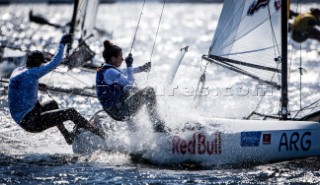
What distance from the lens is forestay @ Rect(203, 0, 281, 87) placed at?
26.1ft

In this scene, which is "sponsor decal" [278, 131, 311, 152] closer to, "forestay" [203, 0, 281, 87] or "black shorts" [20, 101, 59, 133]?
"forestay" [203, 0, 281, 87]

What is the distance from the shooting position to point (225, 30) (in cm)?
865

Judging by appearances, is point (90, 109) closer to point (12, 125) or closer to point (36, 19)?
point (12, 125)

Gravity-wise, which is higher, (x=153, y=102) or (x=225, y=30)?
(x=225, y=30)

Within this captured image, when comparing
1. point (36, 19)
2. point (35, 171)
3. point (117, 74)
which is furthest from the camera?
point (36, 19)

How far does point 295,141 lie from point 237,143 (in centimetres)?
68

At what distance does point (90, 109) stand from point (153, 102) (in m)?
4.83

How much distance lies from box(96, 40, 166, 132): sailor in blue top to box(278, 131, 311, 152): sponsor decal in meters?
1.42

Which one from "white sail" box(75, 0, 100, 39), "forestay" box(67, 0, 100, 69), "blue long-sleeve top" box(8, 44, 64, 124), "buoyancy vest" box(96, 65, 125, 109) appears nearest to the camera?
"blue long-sleeve top" box(8, 44, 64, 124)

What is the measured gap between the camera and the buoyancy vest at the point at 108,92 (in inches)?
301

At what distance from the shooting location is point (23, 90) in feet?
24.9

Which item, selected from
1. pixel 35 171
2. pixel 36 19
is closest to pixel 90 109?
→ pixel 35 171

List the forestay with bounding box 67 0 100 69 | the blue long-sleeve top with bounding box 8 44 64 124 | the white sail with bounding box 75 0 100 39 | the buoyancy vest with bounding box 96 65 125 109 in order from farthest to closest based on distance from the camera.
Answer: the white sail with bounding box 75 0 100 39, the forestay with bounding box 67 0 100 69, the buoyancy vest with bounding box 96 65 125 109, the blue long-sleeve top with bounding box 8 44 64 124

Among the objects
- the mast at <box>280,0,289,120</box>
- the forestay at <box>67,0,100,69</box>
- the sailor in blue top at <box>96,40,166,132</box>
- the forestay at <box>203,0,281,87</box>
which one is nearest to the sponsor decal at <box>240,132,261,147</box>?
the mast at <box>280,0,289,120</box>
